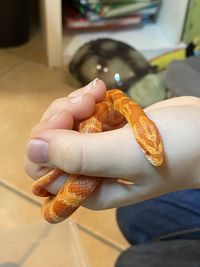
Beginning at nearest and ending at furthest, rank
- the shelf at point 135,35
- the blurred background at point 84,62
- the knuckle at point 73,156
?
1. the knuckle at point 73,156
2. the blurred background at point 84,62
3. the shelf at point 135,35

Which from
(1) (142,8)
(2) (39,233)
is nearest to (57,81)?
(1) (142,8)

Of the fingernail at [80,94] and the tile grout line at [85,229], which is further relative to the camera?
the tile grout line at [85,229]

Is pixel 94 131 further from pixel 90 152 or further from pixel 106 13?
pixel 106 13

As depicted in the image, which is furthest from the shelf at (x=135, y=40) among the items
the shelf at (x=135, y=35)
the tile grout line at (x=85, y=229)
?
the tile grout line at (x=85, y=229)

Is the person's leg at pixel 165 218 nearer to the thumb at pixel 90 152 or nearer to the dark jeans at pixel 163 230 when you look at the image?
the dark jeans at pixel 163 230

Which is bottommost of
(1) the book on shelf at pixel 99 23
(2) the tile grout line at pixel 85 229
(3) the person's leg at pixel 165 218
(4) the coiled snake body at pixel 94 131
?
(2) the tile grout line at pixel 85 229

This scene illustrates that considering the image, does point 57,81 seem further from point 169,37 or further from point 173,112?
point 173,112

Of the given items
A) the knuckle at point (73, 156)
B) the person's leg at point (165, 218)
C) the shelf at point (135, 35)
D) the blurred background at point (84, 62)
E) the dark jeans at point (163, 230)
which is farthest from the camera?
the shelf at point (135, 35)
